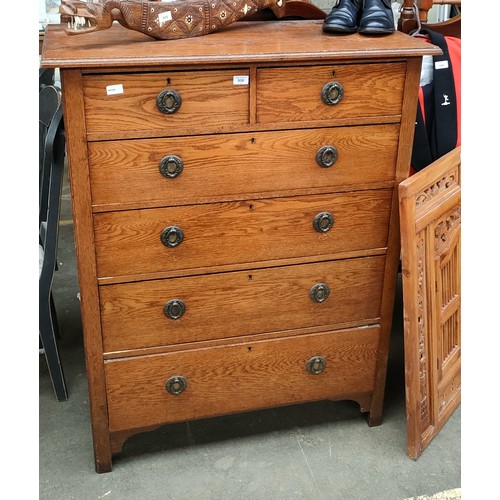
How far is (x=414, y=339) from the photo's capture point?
232 centimetres

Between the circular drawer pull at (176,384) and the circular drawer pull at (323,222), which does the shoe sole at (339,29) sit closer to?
the circular drawer pull at (323,222)

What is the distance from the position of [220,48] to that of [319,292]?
82 cm

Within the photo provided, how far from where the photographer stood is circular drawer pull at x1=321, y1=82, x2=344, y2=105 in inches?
79.7

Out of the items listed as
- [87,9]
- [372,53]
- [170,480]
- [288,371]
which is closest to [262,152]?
[372,53]

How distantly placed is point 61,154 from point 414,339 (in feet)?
4.32

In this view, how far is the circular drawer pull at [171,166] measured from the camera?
1.98 metres

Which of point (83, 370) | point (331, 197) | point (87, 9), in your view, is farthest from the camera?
point (83, 370)

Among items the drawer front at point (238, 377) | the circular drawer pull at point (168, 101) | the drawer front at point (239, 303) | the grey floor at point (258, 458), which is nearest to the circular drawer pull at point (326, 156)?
the drawer front at point (239, 303)

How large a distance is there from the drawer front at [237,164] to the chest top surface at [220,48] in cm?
22

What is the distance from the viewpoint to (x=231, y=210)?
82.9 inches

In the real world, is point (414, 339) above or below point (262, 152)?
below

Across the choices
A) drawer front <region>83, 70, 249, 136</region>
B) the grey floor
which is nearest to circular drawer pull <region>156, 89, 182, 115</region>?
drawer front <region>83, 70, 249, 136</region>

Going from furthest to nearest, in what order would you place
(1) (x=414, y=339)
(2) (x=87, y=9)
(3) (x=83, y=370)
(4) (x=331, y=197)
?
(3) (x=83, y=370) → (1) (x=414, y=339) → (4) (x=331, y=197) → (2) (x=87, y=9)

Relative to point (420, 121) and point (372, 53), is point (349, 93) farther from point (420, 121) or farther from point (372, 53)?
point (420, 121)
